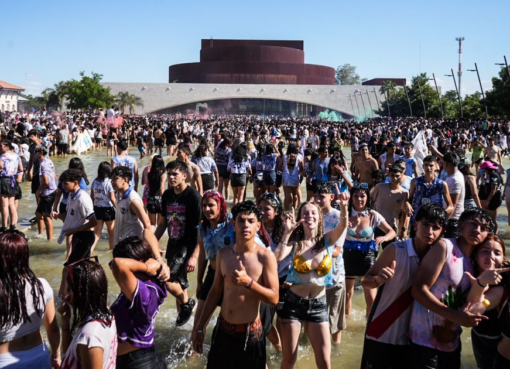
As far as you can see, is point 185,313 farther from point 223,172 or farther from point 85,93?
Answer: point 85,93

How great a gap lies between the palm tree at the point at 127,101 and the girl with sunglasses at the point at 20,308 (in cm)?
7815

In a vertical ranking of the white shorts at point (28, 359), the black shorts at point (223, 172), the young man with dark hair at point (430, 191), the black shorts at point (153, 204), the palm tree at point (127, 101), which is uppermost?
the palm tree at point (127, 101)

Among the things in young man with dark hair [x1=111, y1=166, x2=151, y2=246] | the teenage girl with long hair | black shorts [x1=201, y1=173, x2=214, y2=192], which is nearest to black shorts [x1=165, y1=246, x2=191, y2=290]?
young man with dark hair [x1=111, y1=166, x2=151, y2=246]

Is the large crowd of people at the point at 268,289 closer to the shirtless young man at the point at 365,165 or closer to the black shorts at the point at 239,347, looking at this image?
the black shorts at the point at 239,347

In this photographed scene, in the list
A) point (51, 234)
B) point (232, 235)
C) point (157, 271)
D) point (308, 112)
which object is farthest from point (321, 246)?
point (308, 112)

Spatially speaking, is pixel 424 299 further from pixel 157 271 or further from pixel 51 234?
pixel 51 234

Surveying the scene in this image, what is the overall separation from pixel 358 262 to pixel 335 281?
75 cm

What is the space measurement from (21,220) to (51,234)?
1.80m

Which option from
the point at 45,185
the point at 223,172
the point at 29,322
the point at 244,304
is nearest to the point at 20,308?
the point at 29,322

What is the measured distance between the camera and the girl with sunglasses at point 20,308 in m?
2.77

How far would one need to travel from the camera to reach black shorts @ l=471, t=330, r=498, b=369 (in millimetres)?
3379

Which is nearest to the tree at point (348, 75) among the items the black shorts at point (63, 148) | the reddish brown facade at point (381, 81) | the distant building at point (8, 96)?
the reddish brown facade at point (381, 81)

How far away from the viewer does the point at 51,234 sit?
8852mm

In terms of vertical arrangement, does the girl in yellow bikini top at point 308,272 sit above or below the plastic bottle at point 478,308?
below
